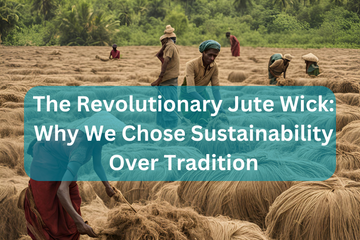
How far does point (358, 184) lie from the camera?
2.74 m

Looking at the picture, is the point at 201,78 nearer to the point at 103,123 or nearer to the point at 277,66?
the point at 103,123

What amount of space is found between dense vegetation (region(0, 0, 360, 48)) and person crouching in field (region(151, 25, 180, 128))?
2675cm

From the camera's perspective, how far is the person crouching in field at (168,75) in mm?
5236

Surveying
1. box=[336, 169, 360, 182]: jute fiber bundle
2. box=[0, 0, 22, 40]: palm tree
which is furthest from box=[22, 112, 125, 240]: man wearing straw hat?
box=[0, 0, 22, 40]: palm tree

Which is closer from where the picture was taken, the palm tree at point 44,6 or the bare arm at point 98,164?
the bare arm at point 98,164

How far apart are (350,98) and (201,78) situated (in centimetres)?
363

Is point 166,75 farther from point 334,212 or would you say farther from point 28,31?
point 28,31

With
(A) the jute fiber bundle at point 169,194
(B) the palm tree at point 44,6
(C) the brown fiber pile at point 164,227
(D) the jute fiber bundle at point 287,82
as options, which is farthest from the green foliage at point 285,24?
(C) the brown fiber pile at point 164,227

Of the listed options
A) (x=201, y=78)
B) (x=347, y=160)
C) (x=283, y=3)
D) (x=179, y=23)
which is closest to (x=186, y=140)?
(x=201, y=78)

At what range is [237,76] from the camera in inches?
423

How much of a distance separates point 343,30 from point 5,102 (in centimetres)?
3363

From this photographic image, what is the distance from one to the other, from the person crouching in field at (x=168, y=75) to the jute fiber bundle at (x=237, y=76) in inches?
215

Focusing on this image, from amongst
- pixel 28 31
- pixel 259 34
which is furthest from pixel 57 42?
pixel 259 34

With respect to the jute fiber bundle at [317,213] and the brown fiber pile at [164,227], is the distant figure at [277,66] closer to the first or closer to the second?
the jute fiber bundle at [317,213]
